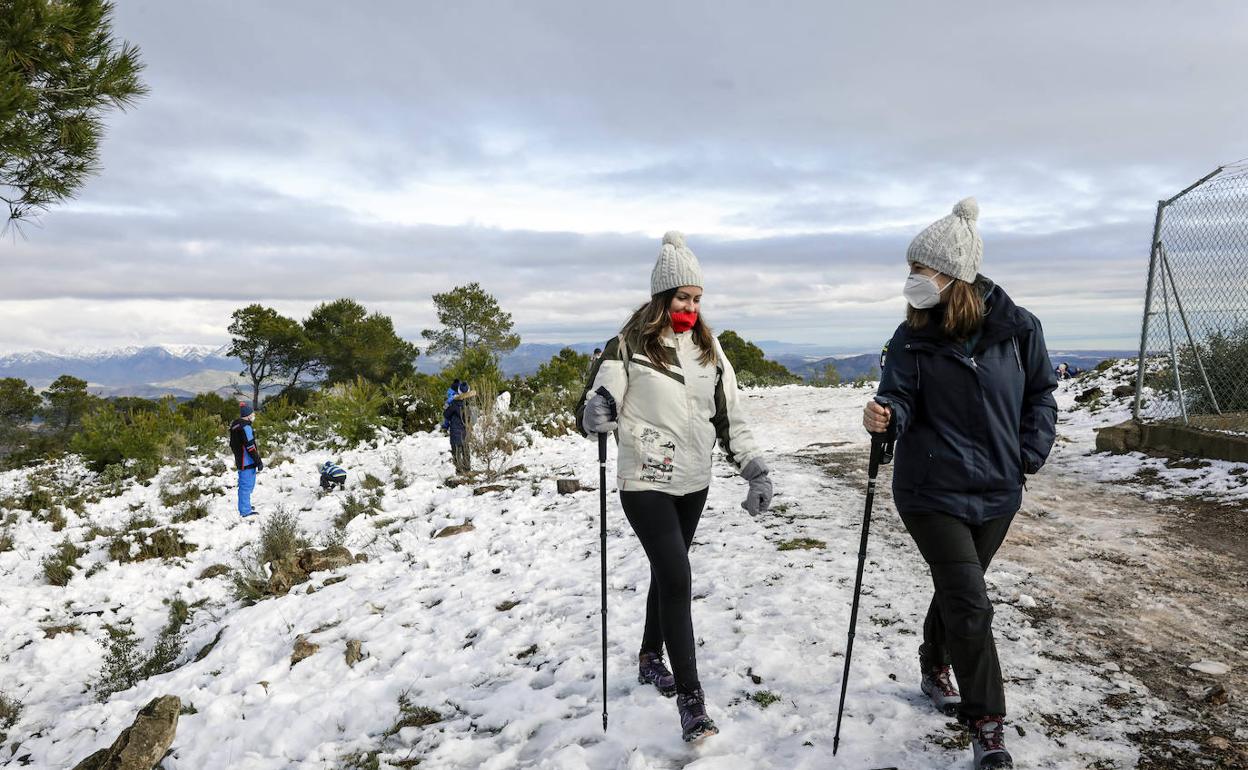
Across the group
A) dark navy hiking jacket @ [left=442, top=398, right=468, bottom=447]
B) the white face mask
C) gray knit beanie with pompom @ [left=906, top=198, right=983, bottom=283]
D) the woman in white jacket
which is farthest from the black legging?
dark navy hiking jacket @ [left=442, top=398, right=468, bottom=447]

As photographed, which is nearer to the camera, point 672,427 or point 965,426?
point 965,426

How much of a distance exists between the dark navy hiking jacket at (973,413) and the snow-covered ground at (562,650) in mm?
1120

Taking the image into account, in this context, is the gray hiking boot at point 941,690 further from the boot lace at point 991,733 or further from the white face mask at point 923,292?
the white face mask at point 923,292

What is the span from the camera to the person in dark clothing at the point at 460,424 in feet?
36.5

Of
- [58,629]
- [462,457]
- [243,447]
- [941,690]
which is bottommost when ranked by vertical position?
[58,629]

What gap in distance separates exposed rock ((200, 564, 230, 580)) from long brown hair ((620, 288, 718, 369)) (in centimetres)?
740

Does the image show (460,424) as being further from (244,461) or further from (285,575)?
(285,575)

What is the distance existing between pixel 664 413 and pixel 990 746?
1852 mm

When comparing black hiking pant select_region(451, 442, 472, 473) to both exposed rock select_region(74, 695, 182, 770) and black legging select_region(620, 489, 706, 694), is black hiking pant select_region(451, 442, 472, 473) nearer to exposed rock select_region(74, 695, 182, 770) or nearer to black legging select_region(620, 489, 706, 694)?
exposed rock select_region(74, 695, 182, 770)

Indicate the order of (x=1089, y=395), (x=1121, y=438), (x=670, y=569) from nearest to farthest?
1. (x=670, y=569)
2. (x=1121, y=438)
3. (x=1089, y=395)

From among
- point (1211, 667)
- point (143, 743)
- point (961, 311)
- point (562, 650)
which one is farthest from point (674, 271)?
point (143, 743)

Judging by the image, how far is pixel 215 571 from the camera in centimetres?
822

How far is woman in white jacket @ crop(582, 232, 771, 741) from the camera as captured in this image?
3.00 metres

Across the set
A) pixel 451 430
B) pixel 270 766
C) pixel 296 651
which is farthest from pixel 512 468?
pixel 270 766
